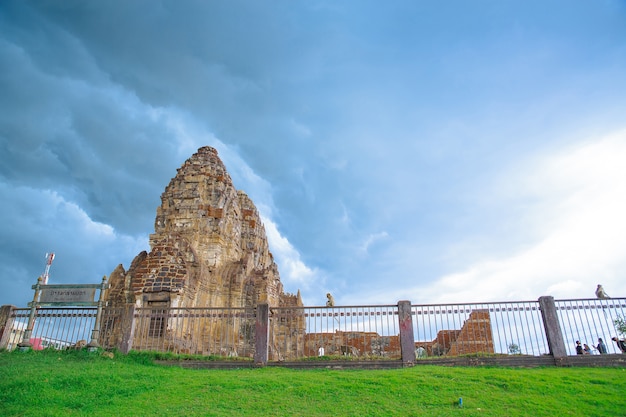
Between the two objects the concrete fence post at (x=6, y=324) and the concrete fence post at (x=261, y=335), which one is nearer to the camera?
the concrete fence post at (x=261, y=335)

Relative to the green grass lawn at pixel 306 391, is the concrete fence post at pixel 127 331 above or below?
above

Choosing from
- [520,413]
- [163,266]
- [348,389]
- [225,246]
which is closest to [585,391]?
[520,413]

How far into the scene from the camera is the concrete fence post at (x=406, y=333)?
40.2ft

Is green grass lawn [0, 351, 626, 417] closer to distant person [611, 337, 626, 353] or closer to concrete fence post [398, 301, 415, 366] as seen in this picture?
concrete fence post [398, 301, 415, 366]

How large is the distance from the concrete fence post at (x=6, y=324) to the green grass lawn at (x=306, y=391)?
2.73 m

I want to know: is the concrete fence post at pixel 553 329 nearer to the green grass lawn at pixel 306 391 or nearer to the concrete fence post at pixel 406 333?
the green grass lawn at pixel 306 391

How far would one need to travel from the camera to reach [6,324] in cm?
1389

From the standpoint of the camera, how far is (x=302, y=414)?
7930 millimetres

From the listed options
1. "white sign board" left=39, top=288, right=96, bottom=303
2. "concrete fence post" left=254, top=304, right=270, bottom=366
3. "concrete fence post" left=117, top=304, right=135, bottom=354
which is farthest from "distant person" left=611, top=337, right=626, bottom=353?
"white sign board" left=39, top=288, right=96, bottom=303

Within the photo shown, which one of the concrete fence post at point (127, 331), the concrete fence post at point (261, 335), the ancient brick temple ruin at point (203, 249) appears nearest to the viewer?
the concrete fence post at point (261, 335)

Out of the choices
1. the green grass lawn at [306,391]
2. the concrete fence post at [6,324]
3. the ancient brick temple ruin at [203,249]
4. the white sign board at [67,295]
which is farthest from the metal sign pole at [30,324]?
the ancient brick temple ruin at [203,249]

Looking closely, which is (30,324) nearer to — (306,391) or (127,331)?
(127,331)

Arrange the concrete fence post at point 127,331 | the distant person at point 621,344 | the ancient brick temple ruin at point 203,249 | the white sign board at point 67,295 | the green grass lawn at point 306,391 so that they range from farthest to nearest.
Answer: the ancient brick temple ruin at point 203,249, the white sign board at point 67,295, the concrete fence post at point 127,331, the distant person at point 621,344, the green grass lawn at point 306,391

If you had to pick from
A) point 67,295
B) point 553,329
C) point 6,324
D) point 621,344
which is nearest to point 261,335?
point 67,295
